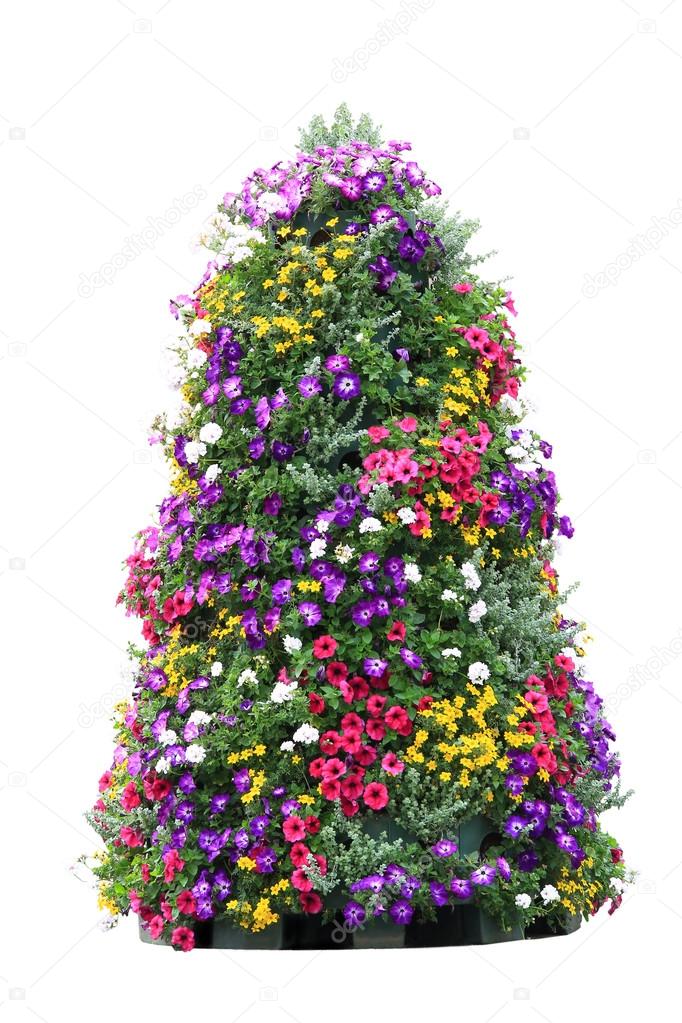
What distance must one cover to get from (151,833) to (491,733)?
1805 millimetres

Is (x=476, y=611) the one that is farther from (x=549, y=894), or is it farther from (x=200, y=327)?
(x=200, y=327)

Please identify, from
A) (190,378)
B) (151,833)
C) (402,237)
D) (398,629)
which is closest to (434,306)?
(402,237)

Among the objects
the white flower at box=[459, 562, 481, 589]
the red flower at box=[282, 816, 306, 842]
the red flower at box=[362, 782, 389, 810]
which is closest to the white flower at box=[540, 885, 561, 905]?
the red flower at box=[362, 782, 389, 810]

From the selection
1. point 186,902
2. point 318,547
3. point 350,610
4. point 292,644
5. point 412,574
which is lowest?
point 186,902

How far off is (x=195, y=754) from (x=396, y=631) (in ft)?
3.65

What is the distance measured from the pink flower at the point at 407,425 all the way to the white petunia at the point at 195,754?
6.02ft

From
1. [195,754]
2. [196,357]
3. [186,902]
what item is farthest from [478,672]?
[196,357]

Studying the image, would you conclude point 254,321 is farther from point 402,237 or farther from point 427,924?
point 427,924

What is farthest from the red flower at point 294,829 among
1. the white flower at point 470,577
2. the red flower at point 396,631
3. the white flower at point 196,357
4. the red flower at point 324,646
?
the white flower at point 196,357

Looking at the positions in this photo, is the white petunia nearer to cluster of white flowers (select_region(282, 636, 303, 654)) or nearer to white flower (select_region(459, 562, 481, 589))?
cluster of white flowers (select_region(282, 636, 303, 654))

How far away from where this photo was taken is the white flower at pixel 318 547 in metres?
5.76

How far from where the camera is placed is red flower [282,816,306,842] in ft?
18.0

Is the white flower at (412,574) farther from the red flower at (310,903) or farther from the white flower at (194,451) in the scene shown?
the red flower at (310,903)

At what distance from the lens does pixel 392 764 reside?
5551 millimetres
